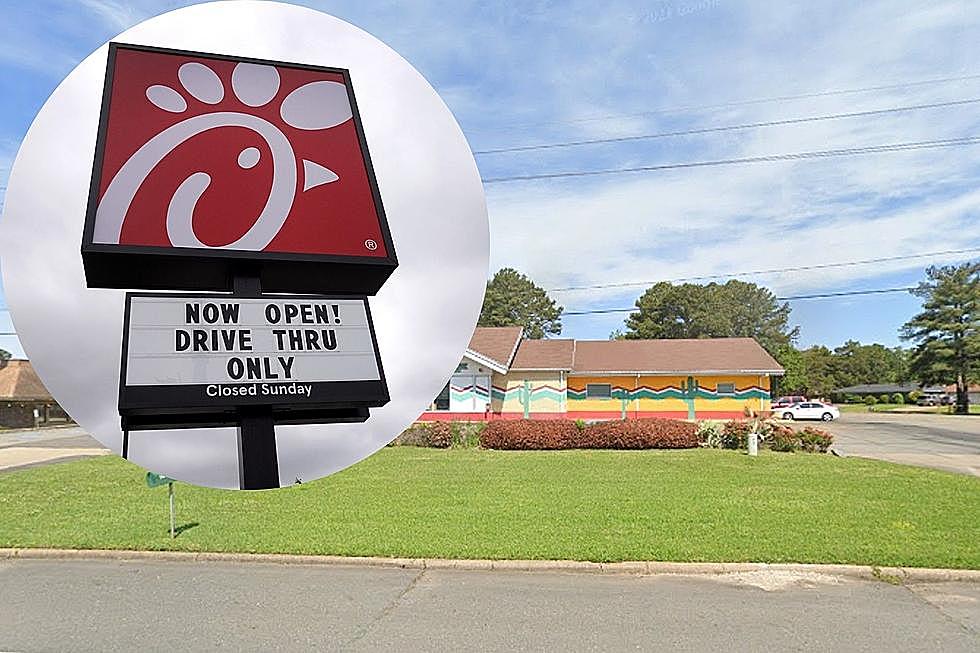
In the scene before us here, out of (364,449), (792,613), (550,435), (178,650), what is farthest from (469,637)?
(550,435)

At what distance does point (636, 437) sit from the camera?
80.3 ft

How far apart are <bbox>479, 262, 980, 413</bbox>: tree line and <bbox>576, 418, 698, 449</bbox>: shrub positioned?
17.4 m

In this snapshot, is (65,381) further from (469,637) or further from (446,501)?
(446,501)

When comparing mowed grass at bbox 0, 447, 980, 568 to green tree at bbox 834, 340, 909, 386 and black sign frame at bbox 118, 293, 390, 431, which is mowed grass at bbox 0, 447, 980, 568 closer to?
black sign frame at bbox 118, 293, 390, 431

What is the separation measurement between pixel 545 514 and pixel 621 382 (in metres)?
26.9

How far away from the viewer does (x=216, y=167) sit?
38.9 inches

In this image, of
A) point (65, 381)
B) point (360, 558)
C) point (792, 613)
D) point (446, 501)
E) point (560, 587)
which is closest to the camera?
point (65, 381)

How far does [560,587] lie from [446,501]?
5187mm

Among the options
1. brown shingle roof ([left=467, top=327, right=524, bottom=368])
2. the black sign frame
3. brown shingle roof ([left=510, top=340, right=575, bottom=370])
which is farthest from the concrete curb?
brown shingle roof ([left=510, top=340, right=575, bottom=370])

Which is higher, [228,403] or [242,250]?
[242,250]

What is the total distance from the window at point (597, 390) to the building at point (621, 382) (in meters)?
0.05

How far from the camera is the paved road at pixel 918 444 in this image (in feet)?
71.4

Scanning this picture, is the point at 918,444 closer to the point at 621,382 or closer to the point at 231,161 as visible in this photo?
the point at 621,382

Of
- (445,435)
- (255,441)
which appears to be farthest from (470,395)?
(255,441)
